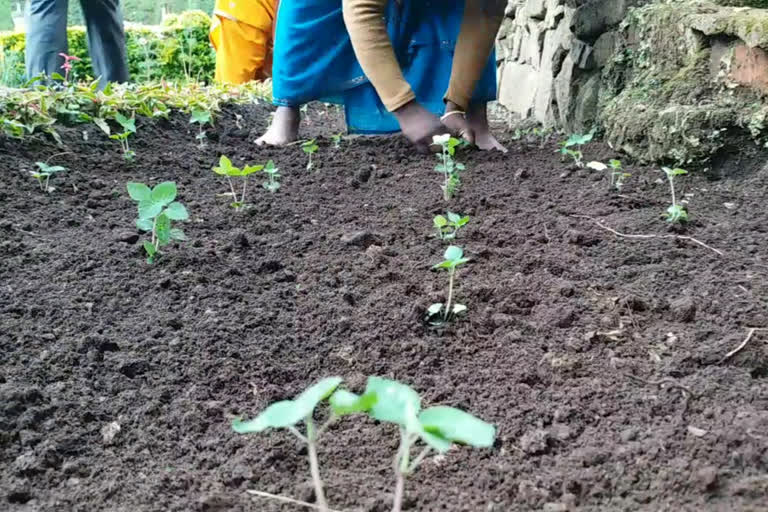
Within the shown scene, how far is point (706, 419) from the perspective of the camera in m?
0.96

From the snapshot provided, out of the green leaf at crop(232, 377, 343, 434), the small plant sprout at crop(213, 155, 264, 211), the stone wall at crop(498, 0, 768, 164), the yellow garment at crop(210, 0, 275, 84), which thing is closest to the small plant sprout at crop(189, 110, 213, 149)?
the small plant sprout at crop(213, 155, 264, 211)

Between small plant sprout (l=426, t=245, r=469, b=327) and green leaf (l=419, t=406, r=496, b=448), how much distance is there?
2.08ft

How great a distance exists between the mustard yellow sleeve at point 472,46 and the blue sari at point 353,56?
159 mm

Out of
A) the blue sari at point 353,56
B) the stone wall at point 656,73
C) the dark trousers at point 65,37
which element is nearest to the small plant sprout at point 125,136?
the blue sari at point 353,56

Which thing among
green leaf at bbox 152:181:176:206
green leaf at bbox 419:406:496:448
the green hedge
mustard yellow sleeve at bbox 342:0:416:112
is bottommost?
the green hedge

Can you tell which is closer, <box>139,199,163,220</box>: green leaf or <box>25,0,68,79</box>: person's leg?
<box>139,199,163,220</box>: green leaf

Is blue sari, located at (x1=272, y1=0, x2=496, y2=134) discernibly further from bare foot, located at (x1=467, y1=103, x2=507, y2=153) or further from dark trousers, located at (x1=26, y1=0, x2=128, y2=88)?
dark trousers, located at (x1=26, y1=0, x2=128, y2=88)

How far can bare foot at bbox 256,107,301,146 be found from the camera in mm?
2982

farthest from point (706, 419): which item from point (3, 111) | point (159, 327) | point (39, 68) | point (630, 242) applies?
point (39, 68)

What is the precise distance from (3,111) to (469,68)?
1695mm

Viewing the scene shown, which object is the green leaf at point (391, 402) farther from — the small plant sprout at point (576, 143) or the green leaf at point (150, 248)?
the small plant sprout at point (576, 143)

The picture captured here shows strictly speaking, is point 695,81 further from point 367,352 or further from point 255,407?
point 255,407

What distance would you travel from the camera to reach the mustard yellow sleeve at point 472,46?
274 cm

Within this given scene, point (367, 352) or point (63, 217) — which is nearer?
point (367, 352)
